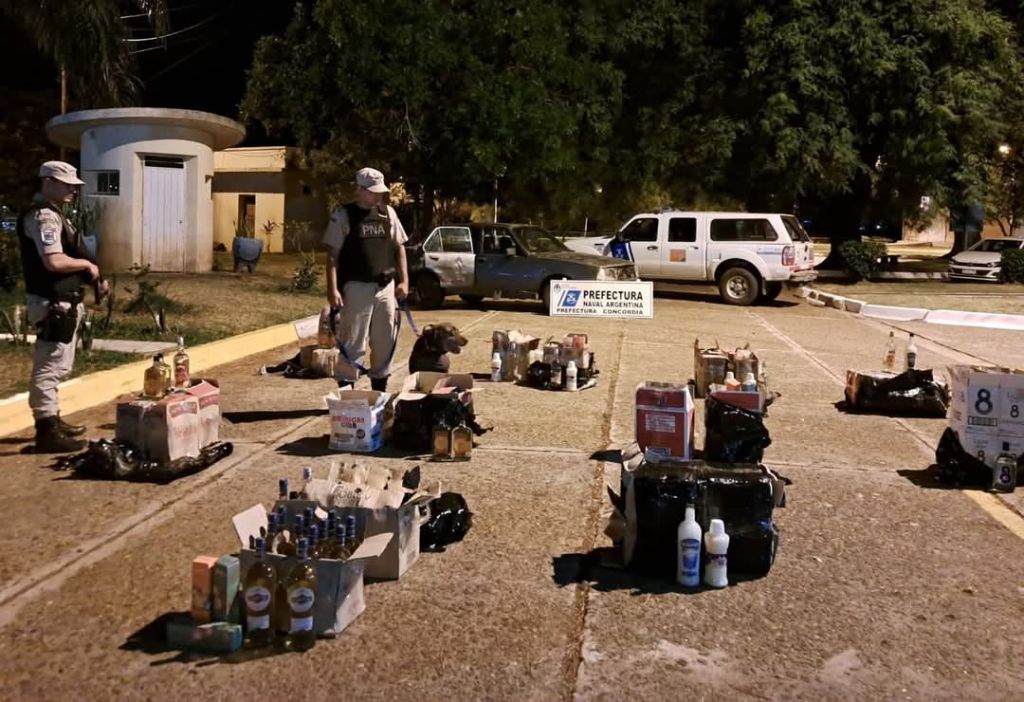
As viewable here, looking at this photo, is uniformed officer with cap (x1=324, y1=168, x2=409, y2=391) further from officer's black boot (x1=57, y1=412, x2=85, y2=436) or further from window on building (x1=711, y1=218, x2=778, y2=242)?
window on building (x1=711, y1=218, x2=778, y2=242)

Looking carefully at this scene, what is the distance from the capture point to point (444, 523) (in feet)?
15.9

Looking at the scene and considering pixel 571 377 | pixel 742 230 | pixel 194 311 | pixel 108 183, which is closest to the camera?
pixel 571 377

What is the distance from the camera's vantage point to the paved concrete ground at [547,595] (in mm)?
3527

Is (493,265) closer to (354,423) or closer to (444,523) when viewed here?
(354,423)

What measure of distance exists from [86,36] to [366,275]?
57.2 ft

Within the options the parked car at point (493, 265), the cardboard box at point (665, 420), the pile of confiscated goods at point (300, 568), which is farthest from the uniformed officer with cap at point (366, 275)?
the parked car at point (493, 265)

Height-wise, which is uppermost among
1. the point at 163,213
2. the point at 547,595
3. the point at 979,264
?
the point at 163,213

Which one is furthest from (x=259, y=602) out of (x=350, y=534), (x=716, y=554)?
(x=716, y=554)

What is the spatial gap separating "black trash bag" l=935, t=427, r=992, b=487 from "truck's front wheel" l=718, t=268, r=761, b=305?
13.6 meters

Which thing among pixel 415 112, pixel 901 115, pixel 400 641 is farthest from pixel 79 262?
pixel 901 115

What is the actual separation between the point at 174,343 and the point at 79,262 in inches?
170

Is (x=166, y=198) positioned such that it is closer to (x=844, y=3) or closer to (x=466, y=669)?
(x=844, y=3)

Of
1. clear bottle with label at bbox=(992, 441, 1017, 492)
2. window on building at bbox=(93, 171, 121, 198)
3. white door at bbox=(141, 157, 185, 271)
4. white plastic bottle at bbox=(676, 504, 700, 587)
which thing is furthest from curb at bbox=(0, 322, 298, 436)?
window on building at bbox=(93, 171, 121, 198)

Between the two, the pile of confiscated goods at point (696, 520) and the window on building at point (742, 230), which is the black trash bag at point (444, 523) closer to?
the pile of confiscated goods at point (696, 520)
